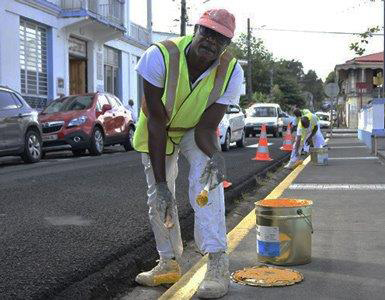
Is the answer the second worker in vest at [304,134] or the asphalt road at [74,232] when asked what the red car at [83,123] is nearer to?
the asphalt road at [74,232]

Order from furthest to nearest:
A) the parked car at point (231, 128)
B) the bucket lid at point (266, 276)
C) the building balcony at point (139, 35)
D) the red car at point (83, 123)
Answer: the building balcony at point (139, 35) < the parked car at point (231, 128) < the red car at point (83, 123) < the bucket lid at point (266, 276)

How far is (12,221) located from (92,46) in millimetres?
20239

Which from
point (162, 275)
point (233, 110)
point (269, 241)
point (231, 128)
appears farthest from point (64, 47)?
point (162, 275)

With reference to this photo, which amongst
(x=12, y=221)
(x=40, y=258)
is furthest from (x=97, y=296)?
(x=12, y=221)

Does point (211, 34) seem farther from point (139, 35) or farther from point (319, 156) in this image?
point (139, 35)

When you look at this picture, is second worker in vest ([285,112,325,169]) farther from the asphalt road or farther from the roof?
the roof

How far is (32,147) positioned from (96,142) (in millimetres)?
2357

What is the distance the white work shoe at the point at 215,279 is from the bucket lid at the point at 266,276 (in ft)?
0.93

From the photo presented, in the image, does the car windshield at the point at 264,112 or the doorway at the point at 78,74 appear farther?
the car windshield at the point at 264,112

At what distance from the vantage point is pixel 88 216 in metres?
6.43

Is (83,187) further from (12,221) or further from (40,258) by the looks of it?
(40,258)

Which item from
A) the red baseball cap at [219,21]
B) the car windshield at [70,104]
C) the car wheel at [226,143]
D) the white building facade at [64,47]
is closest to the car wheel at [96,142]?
the car windshield at [70,104]

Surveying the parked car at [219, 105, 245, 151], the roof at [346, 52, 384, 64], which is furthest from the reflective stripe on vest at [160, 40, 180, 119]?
the roof at [346, 52, 384, 64]

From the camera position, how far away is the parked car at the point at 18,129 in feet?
39.8
